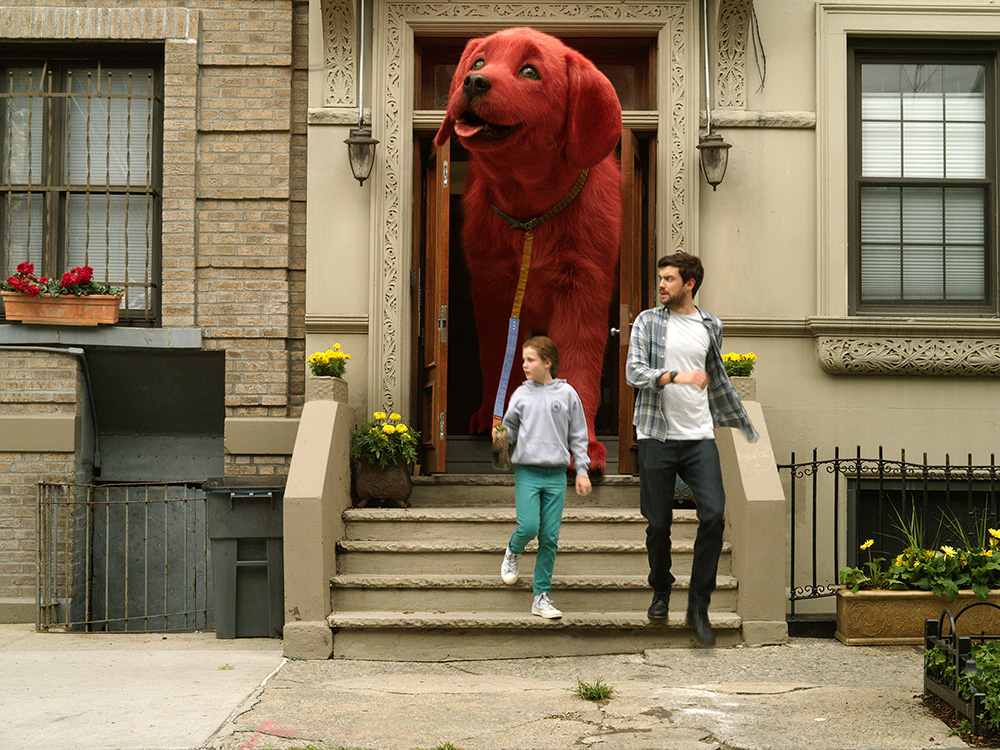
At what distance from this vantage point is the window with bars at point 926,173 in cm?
855

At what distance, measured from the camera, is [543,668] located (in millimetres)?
6047

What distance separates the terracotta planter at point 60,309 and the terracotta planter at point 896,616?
→ 5.99 m

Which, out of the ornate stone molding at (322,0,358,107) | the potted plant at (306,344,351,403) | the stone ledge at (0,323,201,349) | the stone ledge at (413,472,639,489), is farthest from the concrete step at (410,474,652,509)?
the ornate stone molding at (322,0,358,107)

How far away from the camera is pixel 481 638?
6.34 meters

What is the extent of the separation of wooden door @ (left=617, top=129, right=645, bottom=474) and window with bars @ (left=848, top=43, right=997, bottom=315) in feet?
6.25

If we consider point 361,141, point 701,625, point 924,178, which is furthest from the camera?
point 924,178

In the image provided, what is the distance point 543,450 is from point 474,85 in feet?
7.77

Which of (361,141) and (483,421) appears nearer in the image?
(361,141)

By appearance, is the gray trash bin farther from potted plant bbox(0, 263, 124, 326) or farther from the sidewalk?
potted plant bbox(0, 263, 124, 326)

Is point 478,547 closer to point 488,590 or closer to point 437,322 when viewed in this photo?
point 488,590

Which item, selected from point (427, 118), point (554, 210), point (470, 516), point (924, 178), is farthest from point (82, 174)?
point (924, 178)

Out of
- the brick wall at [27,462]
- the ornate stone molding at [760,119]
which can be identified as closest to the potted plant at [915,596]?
the ornate stone molding at [760,119]

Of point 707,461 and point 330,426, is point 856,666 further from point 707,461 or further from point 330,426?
point 330,426

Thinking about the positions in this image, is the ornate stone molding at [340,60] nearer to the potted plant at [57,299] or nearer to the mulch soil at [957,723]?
the potted plant at [57,299]
